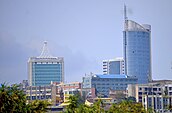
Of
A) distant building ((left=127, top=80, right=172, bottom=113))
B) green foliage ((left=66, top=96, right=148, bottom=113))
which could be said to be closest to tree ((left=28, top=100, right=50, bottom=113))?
green foliage ((left=66, top=96, right=148, bottom=113))

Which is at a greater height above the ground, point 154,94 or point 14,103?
point 154,94

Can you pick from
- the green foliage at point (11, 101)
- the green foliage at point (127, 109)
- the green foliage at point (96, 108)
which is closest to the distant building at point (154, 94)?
the green foliage at point (127, 109)

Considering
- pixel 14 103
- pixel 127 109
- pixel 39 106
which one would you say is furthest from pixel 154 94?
pixel 14 103

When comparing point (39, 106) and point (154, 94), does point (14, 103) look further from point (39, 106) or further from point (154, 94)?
point (154, 94)

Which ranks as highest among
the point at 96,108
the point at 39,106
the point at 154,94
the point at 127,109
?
the point at 154,94

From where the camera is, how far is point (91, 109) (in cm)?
7138

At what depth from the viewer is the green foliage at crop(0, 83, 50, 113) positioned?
5281 centimetres

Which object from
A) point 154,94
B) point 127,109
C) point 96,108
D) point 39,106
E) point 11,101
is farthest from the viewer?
point 154,94

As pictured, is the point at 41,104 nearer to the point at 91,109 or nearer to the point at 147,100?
the point at 91,109

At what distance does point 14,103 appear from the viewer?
53531mm

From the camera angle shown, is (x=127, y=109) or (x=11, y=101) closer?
(x=11, y=101)

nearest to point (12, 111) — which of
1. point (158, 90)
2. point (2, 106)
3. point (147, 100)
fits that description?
point (2, 106)

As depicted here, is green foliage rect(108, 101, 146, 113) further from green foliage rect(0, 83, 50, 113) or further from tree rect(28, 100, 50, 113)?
green foliage rect(0, 83, 50, 113)

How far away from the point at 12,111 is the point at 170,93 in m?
137
